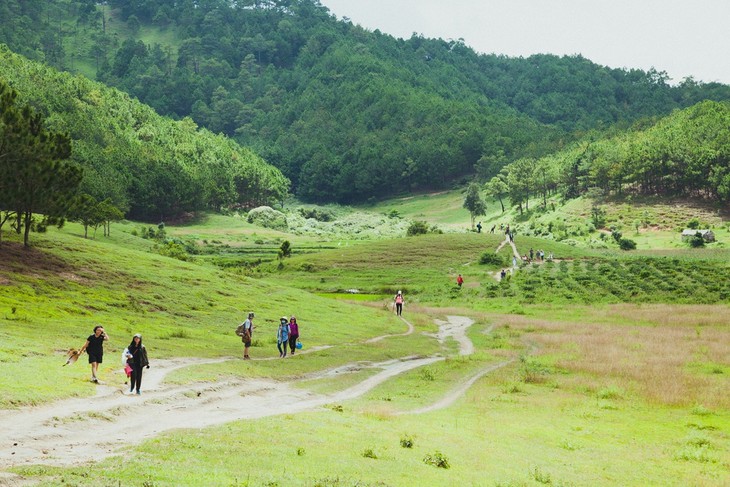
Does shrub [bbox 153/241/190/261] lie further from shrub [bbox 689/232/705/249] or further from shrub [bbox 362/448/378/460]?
shrub [bbox 689/232/705/249]

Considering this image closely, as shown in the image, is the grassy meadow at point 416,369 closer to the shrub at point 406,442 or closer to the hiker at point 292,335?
the shrub at point 406,442

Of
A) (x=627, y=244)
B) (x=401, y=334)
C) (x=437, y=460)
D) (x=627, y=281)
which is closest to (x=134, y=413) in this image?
(x=437, y=460)

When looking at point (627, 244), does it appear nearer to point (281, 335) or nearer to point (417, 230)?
point (417, 230)

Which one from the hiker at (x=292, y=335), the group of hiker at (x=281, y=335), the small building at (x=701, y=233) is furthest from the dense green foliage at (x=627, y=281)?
the group of hiker at (x=281, y=335)

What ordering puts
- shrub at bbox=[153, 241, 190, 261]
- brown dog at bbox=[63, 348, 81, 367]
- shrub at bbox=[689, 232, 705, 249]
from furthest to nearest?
shrub at bbox=[689, 232, 705, 249], shrub at bbox=[153, 241, 190, 261], brown dog at bbox=[63, 348, 81, 367]

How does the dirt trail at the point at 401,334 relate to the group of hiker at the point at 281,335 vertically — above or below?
below

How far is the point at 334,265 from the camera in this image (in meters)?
126

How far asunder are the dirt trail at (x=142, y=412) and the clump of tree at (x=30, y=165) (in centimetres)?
2914

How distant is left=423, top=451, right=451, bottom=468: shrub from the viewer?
20.7 meters

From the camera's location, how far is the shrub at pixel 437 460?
2066 centimetres

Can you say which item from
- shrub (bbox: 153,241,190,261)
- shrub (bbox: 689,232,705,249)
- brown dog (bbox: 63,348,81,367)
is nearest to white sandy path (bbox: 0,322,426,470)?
brown dog (bbox: 63,348,81,367)

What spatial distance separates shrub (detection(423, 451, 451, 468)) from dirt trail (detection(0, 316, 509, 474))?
7680mm

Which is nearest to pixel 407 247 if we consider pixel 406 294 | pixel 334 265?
pixel 334 265

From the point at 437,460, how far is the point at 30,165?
5006 centimetres
